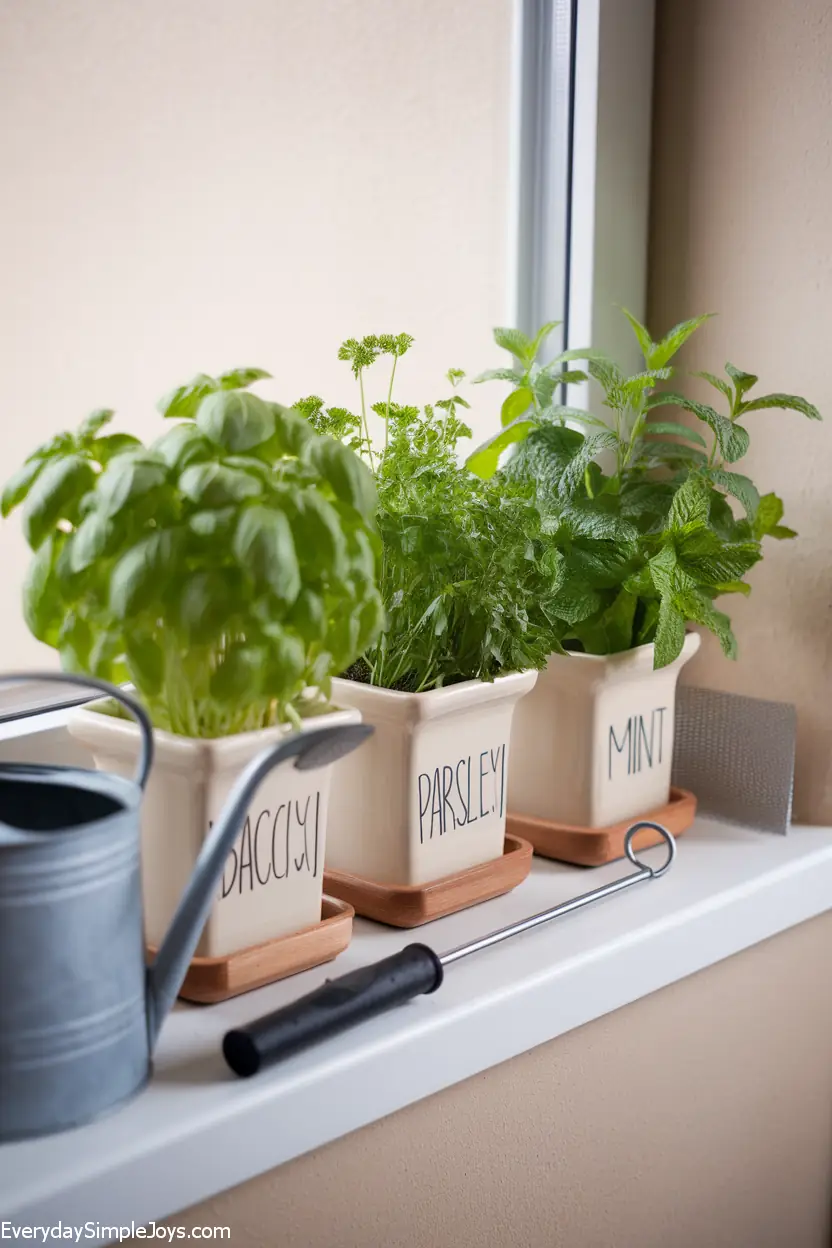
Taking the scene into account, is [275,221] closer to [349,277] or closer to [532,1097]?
[349,277]

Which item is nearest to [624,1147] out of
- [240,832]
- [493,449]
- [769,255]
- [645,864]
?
[645,864]

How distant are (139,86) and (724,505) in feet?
1.93

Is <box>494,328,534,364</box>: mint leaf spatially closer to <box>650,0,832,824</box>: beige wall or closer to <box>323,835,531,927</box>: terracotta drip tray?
<box>650,0,832,824</box>: beige wall

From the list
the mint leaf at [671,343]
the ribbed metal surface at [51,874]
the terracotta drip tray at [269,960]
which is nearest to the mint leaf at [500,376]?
the mint leaf at [671,343]

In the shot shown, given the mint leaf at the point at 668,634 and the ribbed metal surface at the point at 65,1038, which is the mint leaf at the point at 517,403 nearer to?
the mint leaf at the point at 668,634

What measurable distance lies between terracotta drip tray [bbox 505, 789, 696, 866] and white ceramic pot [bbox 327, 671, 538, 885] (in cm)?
11

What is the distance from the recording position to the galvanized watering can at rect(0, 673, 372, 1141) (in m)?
0.55

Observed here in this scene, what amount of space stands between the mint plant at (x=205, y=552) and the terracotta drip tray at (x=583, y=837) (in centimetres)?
34

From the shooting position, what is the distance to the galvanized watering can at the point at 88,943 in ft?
1.81

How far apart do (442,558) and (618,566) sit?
0.19m

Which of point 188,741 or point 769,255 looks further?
point 769,255

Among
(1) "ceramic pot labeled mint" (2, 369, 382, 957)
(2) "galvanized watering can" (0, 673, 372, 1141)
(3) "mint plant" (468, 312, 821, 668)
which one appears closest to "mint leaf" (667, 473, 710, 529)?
(3) "mint plant" (468, 312, 821, 668)

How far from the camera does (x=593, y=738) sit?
96 cm

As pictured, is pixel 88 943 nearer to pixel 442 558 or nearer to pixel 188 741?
pixel 188 741
